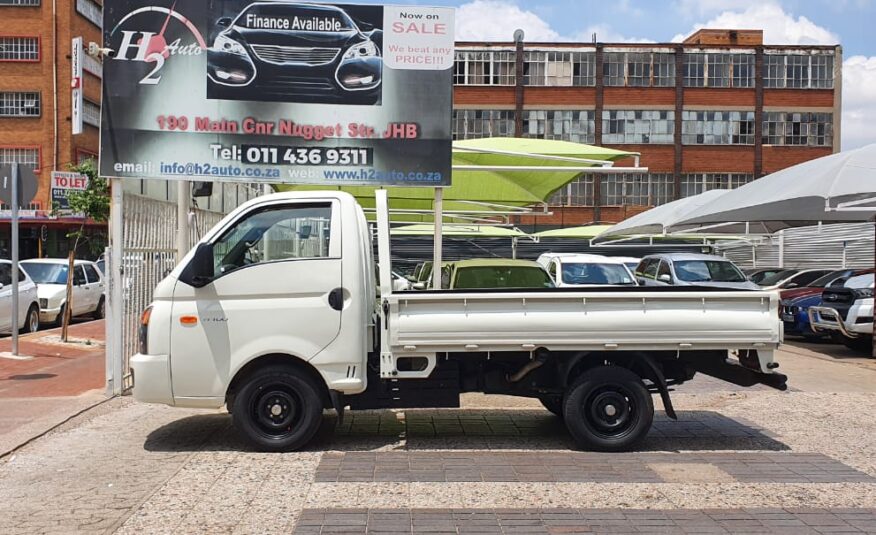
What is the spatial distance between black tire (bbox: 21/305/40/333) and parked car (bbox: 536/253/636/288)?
10748mm

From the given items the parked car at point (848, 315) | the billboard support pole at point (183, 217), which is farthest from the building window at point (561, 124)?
the billboard support pole at point (183, 217)

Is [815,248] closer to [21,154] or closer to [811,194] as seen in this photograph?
[811,194]

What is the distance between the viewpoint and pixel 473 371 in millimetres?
7551

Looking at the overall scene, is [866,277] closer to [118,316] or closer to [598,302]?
[598,302]

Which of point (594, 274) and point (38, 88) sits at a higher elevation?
point (38, 88)

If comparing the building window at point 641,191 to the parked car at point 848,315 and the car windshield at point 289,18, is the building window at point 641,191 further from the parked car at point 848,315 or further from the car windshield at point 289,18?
the car windshield at point 289,18

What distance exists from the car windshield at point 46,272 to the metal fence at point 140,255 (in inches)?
372

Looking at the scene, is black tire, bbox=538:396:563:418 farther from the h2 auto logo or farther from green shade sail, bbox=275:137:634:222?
the h2 auto logo

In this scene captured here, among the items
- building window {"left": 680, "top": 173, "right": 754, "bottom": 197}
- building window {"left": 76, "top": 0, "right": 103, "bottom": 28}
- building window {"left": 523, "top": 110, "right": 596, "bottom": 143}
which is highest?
building window {"left": 76, "top": 0, "right": 103, "bottom": 28}

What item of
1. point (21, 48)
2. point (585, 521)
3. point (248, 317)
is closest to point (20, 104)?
point (21, 48)

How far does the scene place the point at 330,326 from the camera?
279 inches

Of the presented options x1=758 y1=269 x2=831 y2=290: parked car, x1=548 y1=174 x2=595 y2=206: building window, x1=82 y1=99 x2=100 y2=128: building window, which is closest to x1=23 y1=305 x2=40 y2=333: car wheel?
x1=758 y1=269 x2=831 y2=290: parked car

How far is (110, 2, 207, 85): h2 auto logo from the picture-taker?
9.59 m

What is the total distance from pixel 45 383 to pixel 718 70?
4768 centimetres
